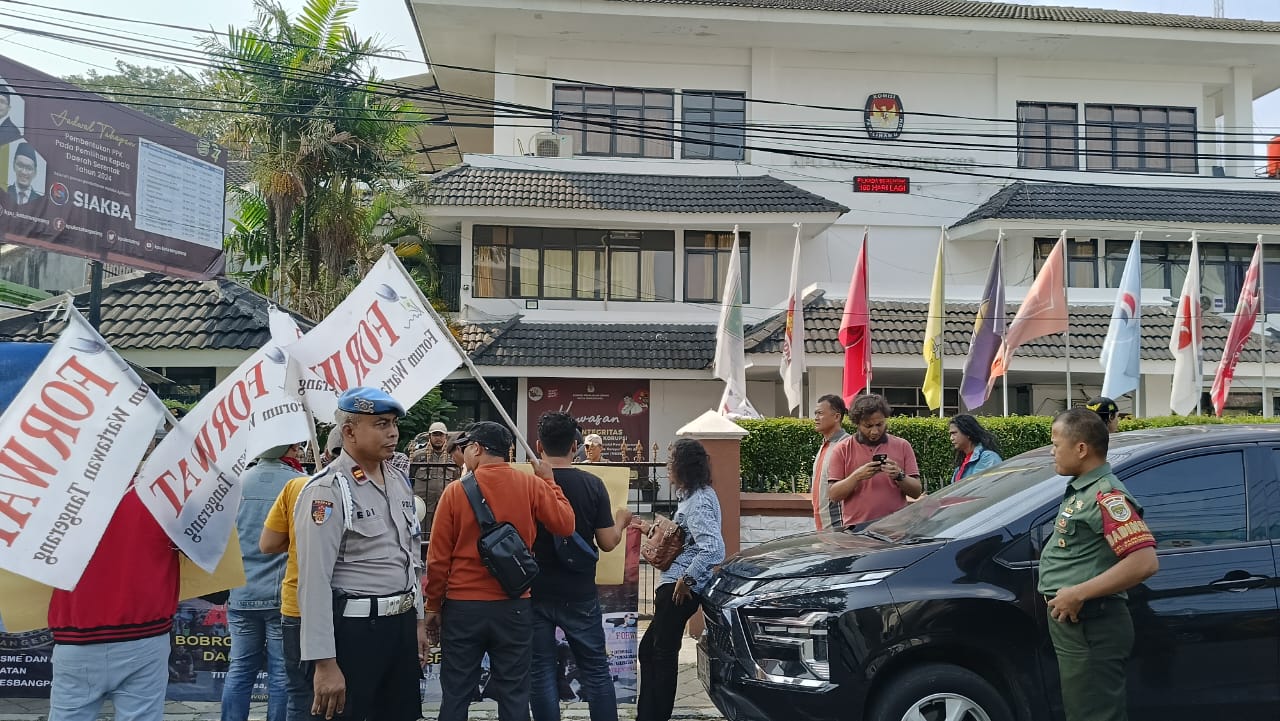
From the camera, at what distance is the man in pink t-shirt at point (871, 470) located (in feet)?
21.1

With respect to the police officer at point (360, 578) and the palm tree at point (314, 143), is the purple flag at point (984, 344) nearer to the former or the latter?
the palm tree at point (314, 143)

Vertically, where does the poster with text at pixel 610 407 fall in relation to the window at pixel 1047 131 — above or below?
below

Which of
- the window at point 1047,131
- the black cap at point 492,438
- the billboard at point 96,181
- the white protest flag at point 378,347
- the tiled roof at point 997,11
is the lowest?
the black cap at point 492,438

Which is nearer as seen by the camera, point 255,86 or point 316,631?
point 316,631

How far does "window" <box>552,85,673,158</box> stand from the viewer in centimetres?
2022

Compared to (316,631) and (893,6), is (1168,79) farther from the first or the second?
(316,631)

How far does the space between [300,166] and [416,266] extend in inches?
196

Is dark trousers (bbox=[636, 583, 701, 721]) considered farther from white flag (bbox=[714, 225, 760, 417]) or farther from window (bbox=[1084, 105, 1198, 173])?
window (bbox=[1084, 105, 1198, 173])

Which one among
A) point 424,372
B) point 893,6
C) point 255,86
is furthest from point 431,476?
point 893,6

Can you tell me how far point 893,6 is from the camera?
21.2 metres

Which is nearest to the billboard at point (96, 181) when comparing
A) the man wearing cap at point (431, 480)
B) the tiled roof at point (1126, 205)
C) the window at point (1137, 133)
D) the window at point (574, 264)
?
the man wearing cap at point (431, 480)

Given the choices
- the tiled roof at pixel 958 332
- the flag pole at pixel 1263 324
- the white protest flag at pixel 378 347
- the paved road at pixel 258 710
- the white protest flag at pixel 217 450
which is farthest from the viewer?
the tiled roof at pixel 958 332

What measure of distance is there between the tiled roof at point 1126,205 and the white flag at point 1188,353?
15.1ft

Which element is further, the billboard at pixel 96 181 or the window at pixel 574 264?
the window at pixel 574 264
